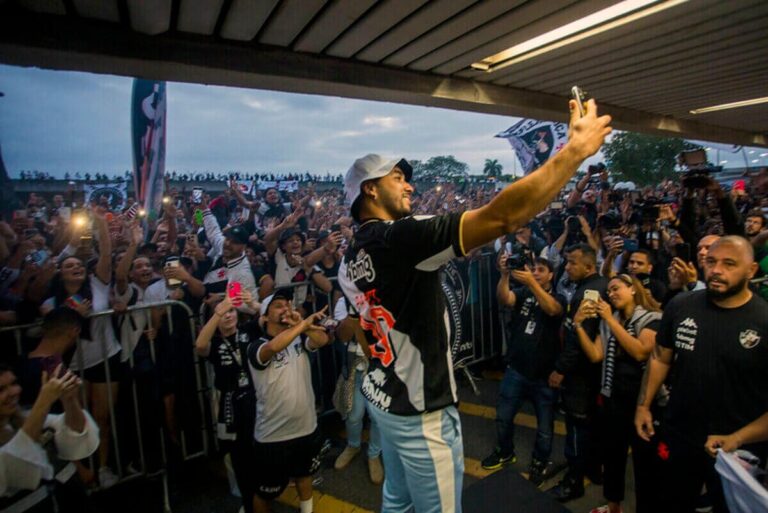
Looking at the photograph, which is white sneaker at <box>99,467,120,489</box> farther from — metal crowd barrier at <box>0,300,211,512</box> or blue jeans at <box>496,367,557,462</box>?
blue jeans at <box>496,367,557,462</box>

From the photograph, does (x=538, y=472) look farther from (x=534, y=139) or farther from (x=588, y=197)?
(x=534, y=139)

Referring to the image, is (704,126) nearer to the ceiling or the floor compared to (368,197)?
nearer to the ceiling

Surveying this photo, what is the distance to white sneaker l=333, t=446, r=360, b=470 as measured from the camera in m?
4.18

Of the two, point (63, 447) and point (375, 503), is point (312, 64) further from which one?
point (375, 503)

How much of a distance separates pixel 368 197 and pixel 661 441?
262cm

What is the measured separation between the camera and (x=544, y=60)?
13.5ft

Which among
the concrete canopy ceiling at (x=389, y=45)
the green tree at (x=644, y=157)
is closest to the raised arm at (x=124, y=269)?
the concrete canopy ceiling at (x=389, y=45)

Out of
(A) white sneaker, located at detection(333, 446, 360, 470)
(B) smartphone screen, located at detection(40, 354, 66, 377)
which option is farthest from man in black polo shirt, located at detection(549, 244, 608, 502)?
(B) smartphone screen, located at detection(40, 354, 66, 377)

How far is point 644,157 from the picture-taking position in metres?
31.3

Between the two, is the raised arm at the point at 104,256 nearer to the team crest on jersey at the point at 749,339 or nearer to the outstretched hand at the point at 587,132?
the outstretched hand at the point at 587,132

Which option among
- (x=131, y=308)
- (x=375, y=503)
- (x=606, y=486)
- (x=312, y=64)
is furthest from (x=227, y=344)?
(x=606, y=486)

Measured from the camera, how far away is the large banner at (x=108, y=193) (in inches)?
394

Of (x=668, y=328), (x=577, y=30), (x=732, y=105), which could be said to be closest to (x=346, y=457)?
(x=668, y=328)

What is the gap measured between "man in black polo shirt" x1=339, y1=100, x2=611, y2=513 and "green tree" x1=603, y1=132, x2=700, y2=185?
1355 inches
